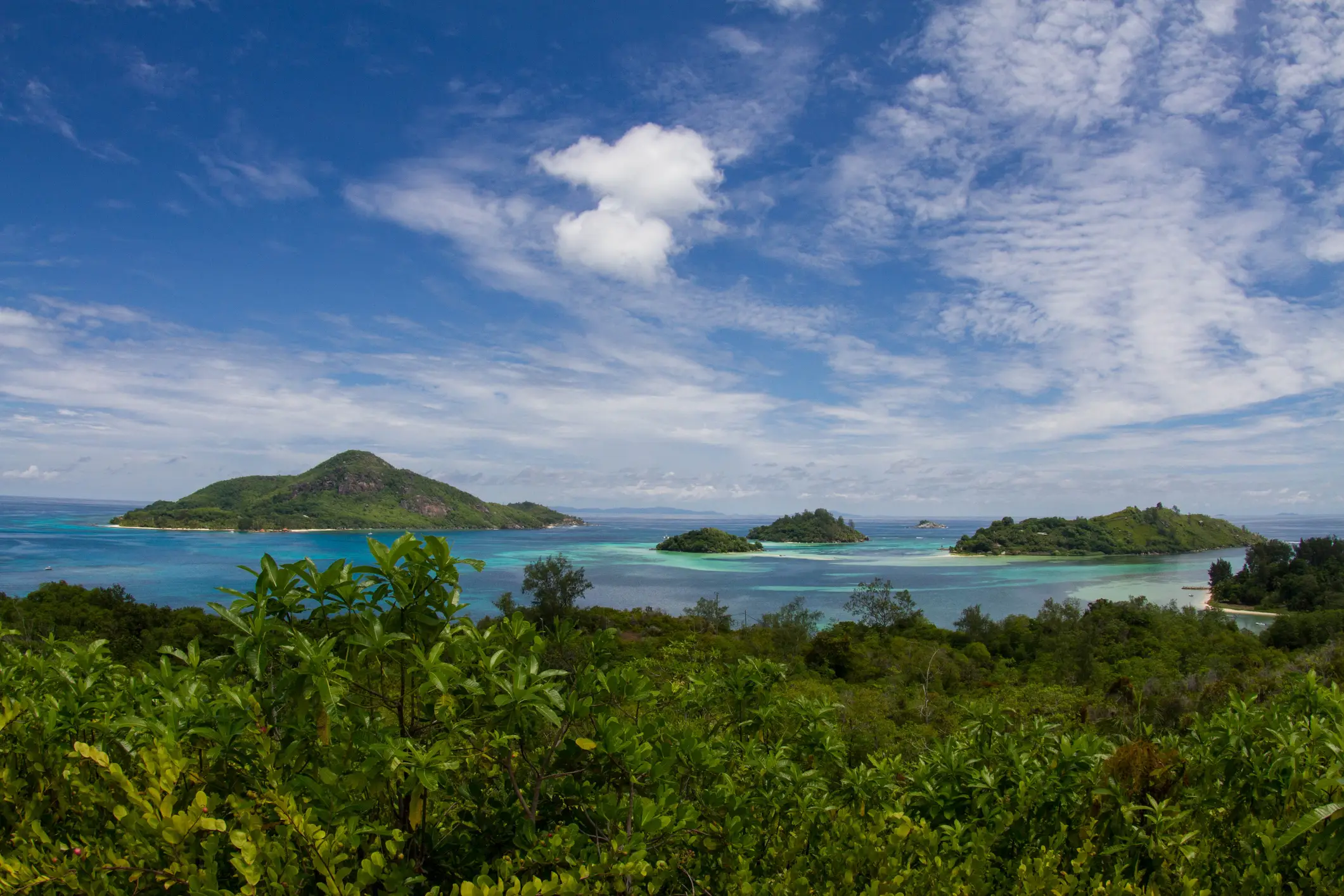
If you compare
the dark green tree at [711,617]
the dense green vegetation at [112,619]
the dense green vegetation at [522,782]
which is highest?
the dense green vegetation at [522,782]

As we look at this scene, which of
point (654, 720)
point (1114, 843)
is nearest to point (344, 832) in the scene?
point (654, 720)

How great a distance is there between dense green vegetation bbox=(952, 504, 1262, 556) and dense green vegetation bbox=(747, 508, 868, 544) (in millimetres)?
31964

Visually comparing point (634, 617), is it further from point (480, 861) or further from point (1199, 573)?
point (1199, 573)

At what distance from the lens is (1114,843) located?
8.32 ft

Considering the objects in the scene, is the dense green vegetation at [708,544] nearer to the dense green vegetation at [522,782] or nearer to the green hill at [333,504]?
the green hill at [333,504]

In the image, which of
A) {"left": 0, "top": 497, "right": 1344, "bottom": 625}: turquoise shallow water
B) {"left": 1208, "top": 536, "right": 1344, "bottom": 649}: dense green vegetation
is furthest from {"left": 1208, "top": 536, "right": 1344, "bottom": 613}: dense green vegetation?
{"left": 0, "top": 497, "right": 1344, "bottom": 625}: turquoise shallow water

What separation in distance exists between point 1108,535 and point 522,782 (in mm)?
154290

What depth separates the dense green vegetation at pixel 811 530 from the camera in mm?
164500

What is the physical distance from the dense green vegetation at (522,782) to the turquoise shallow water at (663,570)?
43.6m

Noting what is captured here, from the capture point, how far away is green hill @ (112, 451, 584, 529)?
140125 millimetres

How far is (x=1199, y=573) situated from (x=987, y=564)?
26173 mm

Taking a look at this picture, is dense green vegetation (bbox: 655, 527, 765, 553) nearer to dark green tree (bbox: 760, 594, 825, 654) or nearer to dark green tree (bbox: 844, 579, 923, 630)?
dark green tree (bbox: 760, 594, 825, 654)

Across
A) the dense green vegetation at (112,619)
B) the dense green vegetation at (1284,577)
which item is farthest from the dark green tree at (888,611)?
the dense green vegetation at (1284,577)

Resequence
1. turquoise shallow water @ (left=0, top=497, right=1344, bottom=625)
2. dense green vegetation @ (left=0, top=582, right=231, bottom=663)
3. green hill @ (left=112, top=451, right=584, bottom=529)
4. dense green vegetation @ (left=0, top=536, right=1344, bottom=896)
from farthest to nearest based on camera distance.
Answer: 1. green hill @ (left=112, top=451, right=584, bottom=529)
2. turquoise shallow water @ (left=0, top=497, right=1344, bottom=625)
3. dense green vegetation @ (left=0, top=582, right=231, bottom=663)
4. dense green vegetation @ (left=0, top=536, right=1344, bottom=896)
